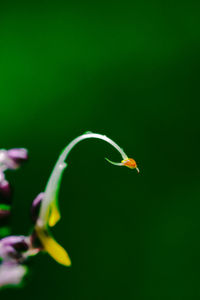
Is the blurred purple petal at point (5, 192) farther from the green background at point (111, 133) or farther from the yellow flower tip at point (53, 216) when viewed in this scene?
the green background at point (111, 133)

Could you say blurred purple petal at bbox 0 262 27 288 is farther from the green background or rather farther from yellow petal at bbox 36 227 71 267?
the green background

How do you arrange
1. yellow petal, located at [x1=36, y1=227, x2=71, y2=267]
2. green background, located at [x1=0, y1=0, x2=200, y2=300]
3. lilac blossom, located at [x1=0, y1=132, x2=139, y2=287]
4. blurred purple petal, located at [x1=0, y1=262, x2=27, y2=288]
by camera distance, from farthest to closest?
green background, located at [x1=0, y1=0, x2=200, y2=300], yellow petal, located at [x1=36, y1=227, x2=71, y2=267], lilac blossom, located at [x1=0, y1=132, x2=139, y2=287], blurred purple petal, located at [x1=0, y1=262, x2=27, y2=288]

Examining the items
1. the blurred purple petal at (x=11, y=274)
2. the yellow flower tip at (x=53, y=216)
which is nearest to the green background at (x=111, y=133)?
the yellow flower tip at (x=53, y=216)

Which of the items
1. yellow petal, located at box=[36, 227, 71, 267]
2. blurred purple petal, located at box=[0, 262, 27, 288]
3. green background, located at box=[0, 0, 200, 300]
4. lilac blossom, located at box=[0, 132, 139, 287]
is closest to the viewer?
blurred purple petal, located at box=[0, 262, 27, 288]

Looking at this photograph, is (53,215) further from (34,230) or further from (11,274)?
(11,274)

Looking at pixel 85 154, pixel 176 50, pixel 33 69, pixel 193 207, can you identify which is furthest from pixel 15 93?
pixel 193 207

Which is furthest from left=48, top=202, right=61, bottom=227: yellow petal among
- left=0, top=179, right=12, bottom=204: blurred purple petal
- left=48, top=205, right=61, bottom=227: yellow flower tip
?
left=0, top=179, right=12, bottom=204: blurred purple petal

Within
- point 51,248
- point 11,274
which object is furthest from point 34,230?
point 11,274

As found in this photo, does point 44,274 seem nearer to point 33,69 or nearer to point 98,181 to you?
point 98,181
